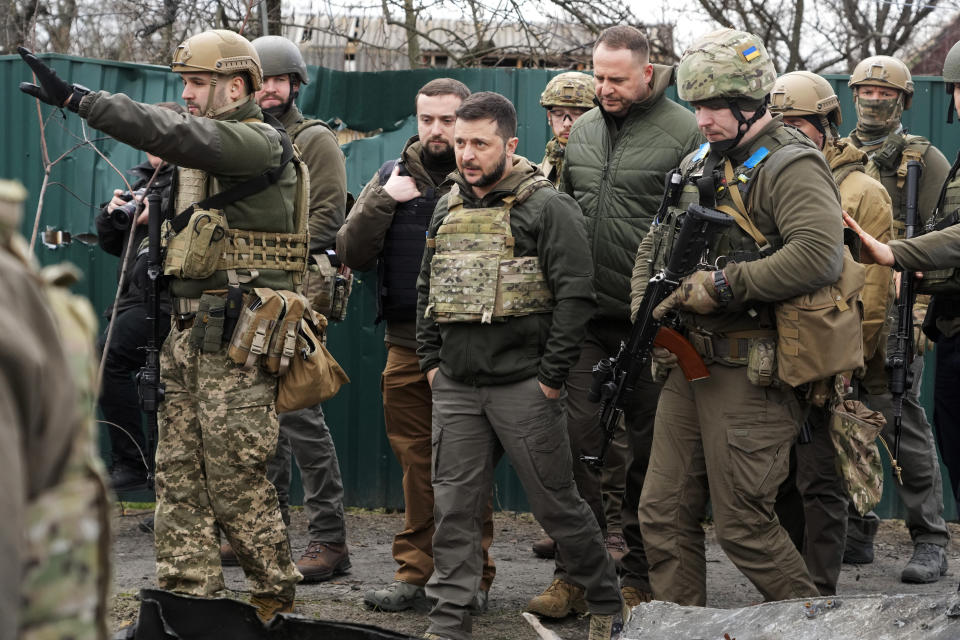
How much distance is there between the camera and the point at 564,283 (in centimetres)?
449

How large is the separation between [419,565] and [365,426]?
1.86 m

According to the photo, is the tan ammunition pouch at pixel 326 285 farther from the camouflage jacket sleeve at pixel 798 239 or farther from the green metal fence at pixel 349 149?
the camouflage jacket sleeve at pixel 798 239

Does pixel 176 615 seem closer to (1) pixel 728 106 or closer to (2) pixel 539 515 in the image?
(2) pixel 539 515

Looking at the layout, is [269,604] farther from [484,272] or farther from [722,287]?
[722,287]

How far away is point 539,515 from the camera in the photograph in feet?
15.1

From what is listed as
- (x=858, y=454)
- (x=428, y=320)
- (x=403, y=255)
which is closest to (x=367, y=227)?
(x=403, y=255)

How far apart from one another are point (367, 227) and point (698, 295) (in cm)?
174

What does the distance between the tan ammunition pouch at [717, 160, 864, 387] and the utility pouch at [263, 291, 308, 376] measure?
187 cm

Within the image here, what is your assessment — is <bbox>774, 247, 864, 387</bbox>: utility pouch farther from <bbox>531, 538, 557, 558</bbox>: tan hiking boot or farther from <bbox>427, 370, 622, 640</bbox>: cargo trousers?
<bbox>531, 538, 557, 558</bbox>: tan hiking boot

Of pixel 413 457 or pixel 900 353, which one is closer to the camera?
pixel 413 457

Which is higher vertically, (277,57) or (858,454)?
(277,57)

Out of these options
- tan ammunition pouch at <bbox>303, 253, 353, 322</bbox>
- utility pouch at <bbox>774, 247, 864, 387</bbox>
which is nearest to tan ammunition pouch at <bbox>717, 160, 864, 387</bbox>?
utility pouch at <bbox>774, 247, 864, 387</bbox>

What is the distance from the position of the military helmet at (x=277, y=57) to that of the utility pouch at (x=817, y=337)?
3062mm

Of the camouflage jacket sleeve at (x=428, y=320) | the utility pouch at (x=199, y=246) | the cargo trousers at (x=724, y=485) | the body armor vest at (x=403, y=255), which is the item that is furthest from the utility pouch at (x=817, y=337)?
the utility pouch at (x=199, y=246)
